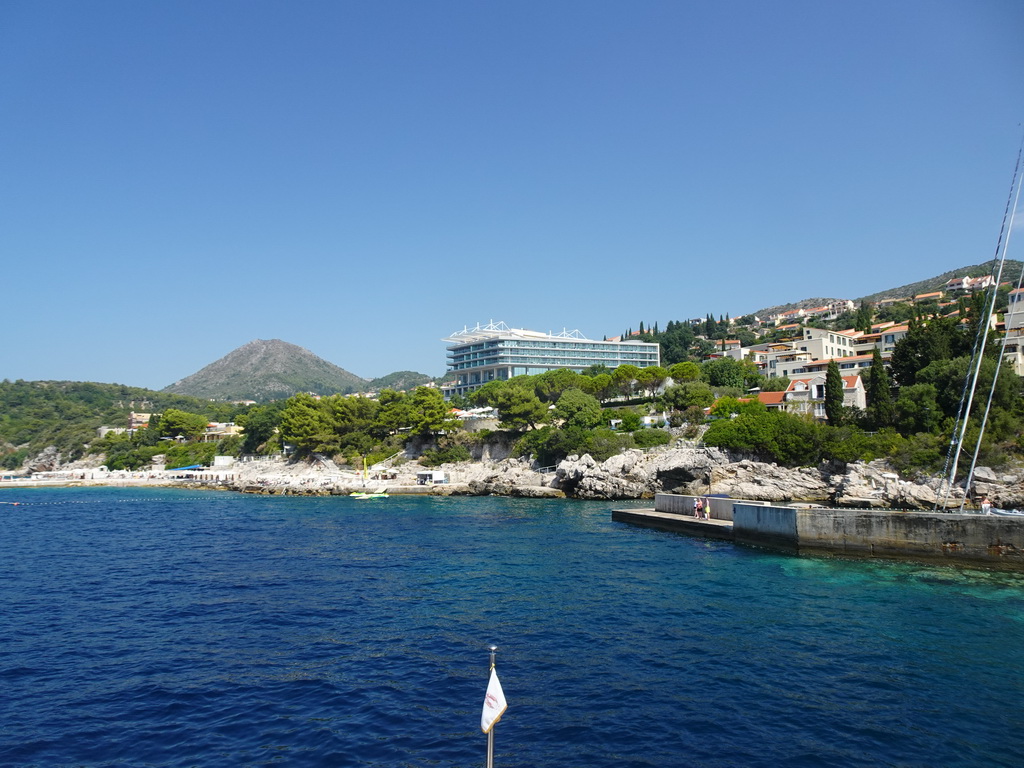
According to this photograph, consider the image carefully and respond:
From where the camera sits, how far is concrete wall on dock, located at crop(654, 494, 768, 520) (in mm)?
31500

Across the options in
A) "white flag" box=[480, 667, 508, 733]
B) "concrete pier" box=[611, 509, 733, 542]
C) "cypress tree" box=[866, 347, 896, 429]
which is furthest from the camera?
"cypress tree" box=[866, 347, 896, 429]

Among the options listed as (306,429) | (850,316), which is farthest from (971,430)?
(850,316)

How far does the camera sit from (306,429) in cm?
7175

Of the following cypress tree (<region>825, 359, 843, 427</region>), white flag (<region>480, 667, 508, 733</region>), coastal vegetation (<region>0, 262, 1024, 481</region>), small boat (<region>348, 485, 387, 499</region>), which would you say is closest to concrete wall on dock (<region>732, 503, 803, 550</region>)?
coastal vegetation (<region>0, 262, 1024, 481</region>)

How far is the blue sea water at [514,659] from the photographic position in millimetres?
10078

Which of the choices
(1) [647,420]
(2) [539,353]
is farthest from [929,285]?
(1) [647,420]

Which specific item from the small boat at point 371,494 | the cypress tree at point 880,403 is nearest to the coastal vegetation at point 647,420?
the cypress tree at point 880,403

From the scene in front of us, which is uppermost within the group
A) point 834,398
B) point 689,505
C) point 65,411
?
point 65,411

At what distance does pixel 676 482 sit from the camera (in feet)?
152

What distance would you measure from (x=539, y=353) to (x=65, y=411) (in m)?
99.4

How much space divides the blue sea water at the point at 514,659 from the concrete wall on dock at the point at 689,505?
4.64 meters

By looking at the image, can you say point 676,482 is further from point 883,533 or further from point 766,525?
point 883,533

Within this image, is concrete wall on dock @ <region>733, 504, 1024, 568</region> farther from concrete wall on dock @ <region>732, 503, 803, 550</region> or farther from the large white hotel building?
the large white hotel building

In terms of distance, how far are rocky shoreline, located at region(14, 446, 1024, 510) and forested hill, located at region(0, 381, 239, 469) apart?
61698 millimetres
